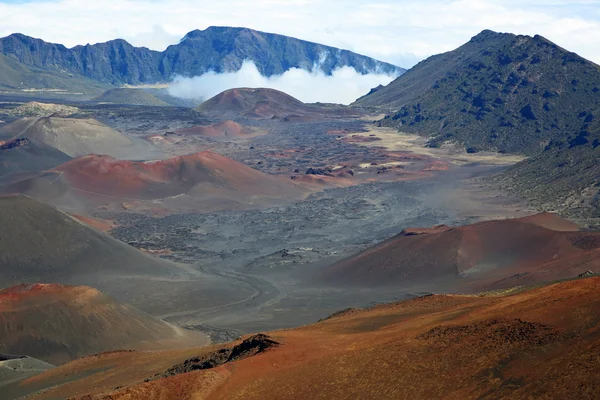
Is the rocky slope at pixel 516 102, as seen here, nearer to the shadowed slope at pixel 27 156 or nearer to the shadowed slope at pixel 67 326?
the shadowed slope at pixel 27 156

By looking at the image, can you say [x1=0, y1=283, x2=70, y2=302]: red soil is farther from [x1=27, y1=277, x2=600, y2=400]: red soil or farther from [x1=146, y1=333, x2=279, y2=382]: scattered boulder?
[x1=146, y1=333, x2=279, y2=382]: scattered boulder

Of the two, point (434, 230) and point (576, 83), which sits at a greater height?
point (576, 83)

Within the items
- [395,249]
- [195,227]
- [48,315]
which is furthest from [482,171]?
[48,315]

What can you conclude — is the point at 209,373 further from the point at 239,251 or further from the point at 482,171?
the point at 482,171

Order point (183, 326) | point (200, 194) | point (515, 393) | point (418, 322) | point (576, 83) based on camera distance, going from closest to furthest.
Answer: point (515, 393) → point (418, 322) → point (183, 326) → point (200, 194) → point (576, 83)

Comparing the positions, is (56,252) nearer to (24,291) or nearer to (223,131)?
(24,291)

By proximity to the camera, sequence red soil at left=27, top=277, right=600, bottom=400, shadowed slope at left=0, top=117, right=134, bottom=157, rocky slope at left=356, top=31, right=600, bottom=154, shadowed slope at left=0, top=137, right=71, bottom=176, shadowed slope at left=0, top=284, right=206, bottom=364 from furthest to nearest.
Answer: rocky slope at left=356, top=31, right=600, bottom=154, shadowed slope at left=0, top=117, right=134, bottom=157, shadowed slope at left=0, top=137, right=71, bottom=176, shadowed slope at left=0, top=284, right=206, bottom=364, red soil at left=27, top=277, right=600, bottom=400

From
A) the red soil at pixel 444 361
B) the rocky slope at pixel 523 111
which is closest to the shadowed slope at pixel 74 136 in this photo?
the rocky slope at pixel 523 111

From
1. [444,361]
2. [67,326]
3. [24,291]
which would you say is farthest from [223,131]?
[444,361]

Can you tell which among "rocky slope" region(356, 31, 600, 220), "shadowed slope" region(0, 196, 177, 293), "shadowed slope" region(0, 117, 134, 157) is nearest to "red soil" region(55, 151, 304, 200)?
"shadowed slope" region(0, 117, 134, 157)
